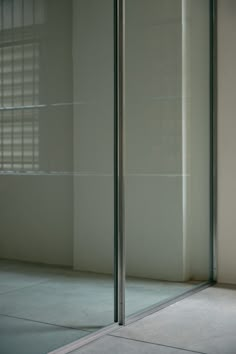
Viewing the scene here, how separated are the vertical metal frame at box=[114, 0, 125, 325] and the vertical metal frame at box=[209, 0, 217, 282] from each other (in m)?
1.58

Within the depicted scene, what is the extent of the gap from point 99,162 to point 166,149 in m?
0.95

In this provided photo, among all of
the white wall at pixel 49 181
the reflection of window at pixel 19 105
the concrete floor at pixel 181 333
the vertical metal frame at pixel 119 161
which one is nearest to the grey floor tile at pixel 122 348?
the concrete floor at pixel 181 333

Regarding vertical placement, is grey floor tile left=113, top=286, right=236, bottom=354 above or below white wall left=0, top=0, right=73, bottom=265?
below

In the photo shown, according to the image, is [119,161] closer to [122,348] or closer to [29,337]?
[122,348]

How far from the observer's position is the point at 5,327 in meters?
3.03

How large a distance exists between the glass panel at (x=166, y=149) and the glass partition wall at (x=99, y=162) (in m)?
0.01

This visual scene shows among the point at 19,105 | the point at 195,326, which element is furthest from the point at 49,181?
the point at 195,326

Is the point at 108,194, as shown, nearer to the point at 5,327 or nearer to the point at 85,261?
the point at 85,261

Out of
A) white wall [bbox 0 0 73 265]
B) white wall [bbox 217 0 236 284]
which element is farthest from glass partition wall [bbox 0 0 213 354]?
white wall [bbox 217 0 236 284]

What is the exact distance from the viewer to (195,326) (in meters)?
3.92

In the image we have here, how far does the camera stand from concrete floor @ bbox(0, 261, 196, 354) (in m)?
3.04

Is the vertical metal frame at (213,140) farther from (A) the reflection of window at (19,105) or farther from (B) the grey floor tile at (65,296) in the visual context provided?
(A) the reflection of window at (19,105)

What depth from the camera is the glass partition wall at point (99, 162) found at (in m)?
3.03

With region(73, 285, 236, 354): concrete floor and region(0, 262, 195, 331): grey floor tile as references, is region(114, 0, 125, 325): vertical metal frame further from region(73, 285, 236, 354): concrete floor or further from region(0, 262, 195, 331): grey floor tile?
region(73, 285, 236, 354): concrete floor
